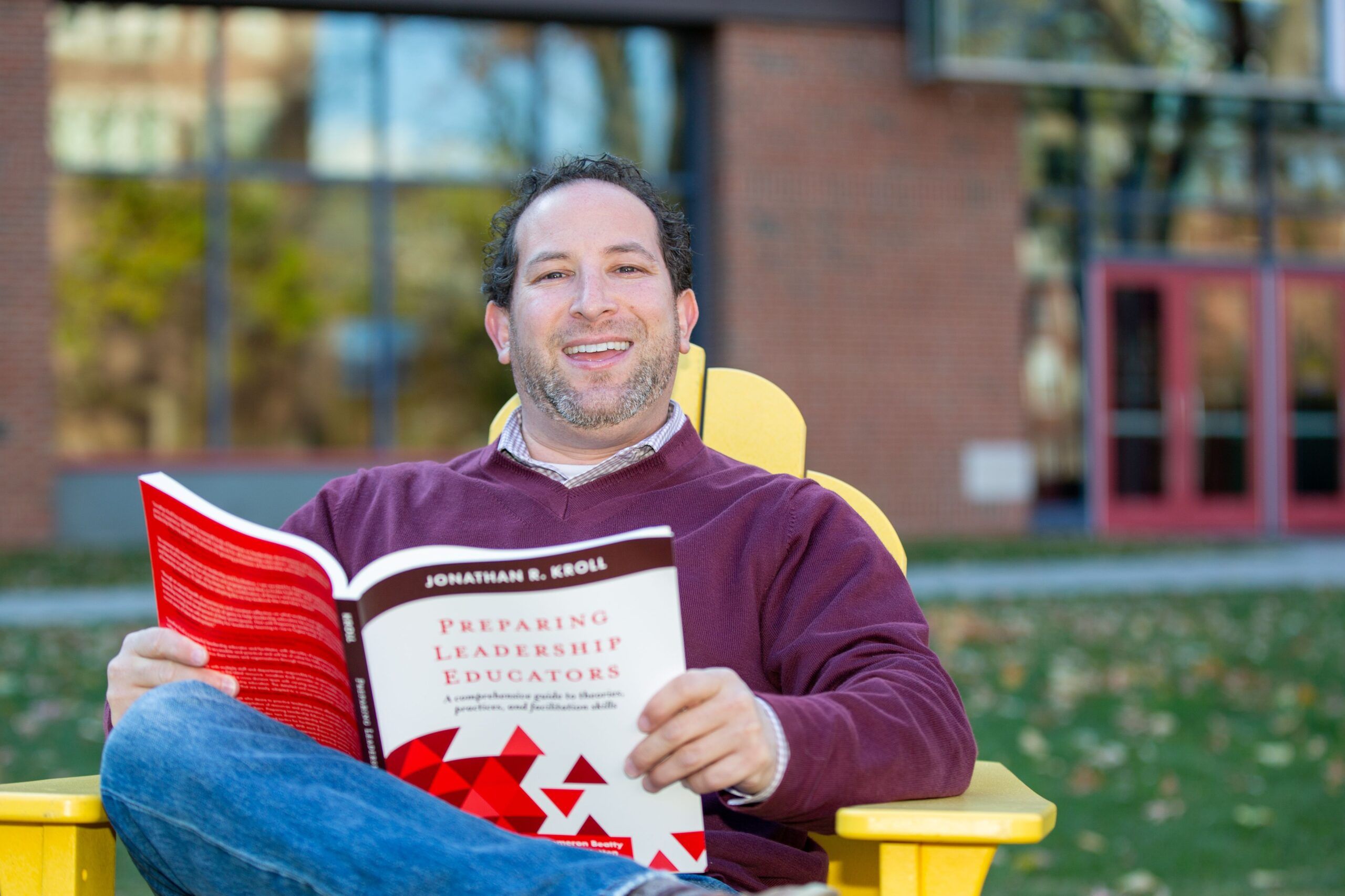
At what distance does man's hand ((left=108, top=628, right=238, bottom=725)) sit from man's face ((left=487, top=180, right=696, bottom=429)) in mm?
735

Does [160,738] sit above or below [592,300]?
below

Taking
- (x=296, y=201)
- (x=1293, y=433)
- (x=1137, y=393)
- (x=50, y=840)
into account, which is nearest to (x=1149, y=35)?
(x=1137, y=393)

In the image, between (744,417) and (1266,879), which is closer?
(744,417)

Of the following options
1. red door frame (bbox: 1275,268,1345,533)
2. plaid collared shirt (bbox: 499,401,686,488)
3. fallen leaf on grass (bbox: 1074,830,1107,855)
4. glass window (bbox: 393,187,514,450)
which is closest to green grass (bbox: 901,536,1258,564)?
red door frame (bbox: 1275,268,1345,533)

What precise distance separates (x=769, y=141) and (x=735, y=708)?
392 inches

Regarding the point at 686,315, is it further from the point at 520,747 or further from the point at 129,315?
the point at 129,315

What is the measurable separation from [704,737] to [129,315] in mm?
10241

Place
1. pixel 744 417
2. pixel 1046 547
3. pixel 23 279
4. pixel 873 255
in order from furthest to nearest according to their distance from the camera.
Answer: pixel 873 255 → pixel 1046 547 → pixel 23 279 → pixel 744 417

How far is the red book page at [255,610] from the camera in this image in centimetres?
170

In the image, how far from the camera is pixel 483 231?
36.7 feet

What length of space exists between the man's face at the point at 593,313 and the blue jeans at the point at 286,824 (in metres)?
0.79

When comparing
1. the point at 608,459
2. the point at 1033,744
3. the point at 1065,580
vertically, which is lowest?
the point at 1065,580

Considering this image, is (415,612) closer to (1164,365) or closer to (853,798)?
(853,798)

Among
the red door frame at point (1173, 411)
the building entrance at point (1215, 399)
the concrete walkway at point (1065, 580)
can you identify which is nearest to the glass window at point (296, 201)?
the concrete walkway at point (1065, 580)
